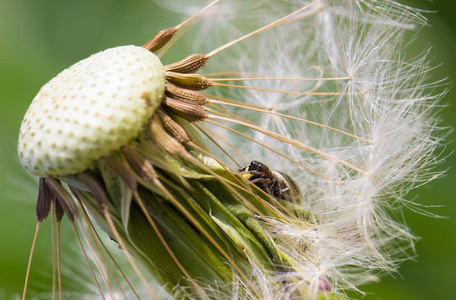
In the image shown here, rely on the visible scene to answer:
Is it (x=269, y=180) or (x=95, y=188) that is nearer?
(x=95, y=188)

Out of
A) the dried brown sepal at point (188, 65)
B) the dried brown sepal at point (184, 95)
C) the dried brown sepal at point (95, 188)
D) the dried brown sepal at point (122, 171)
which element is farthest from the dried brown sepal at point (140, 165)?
the dried brown sepal at point (188, 65)

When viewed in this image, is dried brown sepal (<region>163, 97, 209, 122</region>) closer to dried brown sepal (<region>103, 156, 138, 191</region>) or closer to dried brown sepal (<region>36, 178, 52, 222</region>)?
dried brown sepal (<region>103, 156, 138, 191</region>)

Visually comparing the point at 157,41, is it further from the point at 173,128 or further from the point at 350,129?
the point at 350,129

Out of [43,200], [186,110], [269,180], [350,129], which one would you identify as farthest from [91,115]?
[350,129]

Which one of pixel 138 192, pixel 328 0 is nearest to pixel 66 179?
pixel 138 192

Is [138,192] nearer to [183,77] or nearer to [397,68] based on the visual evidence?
[183,77]

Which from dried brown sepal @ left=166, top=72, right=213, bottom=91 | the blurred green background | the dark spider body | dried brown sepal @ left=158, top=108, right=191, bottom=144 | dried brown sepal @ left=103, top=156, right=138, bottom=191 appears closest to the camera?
dried brown sepal @ left=103, top=156, right=138, bottom=191

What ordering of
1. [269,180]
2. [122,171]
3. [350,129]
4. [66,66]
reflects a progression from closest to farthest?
[122,171] → [269,180] → [350,129] → [66,66]

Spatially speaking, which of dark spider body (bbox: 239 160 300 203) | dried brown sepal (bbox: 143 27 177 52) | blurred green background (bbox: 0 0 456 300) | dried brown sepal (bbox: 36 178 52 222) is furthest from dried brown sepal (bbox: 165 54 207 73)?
blurred green background (bbox: 0 0 456 300)
